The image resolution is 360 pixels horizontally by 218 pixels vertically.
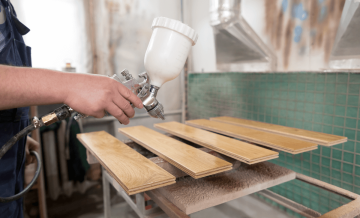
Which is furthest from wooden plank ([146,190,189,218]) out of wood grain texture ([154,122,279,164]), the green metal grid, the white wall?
the white wall

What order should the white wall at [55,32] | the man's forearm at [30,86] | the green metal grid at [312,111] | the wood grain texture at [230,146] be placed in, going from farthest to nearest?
the white wall at [55,32] → the green metal grid at [312,111] → the wood grain texture at [230,146] → the man's forearm at [30,86]

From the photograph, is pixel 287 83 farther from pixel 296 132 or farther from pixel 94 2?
pixel 94 2

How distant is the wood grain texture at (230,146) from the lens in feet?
2.64

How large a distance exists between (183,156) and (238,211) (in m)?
1.14

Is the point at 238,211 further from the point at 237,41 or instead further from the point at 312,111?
the point at 237,41

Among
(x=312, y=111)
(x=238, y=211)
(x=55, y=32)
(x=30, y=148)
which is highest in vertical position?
(x=55, y=32)

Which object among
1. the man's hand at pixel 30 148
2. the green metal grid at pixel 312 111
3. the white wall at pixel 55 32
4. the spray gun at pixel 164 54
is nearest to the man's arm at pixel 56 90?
the spray gun at pixel 164 54

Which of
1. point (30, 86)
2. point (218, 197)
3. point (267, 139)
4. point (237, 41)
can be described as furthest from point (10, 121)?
point (237, 41)

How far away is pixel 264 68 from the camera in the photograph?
1.56 meters

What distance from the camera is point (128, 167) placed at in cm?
79

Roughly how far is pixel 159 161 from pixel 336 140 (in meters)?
0.75

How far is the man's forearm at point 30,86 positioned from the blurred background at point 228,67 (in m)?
0.83

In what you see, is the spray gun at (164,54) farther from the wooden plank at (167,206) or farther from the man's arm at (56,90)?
the wooden plank at (167,206)

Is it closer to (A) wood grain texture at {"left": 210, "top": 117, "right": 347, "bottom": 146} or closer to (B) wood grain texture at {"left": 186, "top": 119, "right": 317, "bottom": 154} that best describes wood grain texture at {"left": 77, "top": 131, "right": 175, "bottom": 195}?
(B) wood grain texture at {"left": 186, "top": 119, "right": 317, "bottom": 154}
